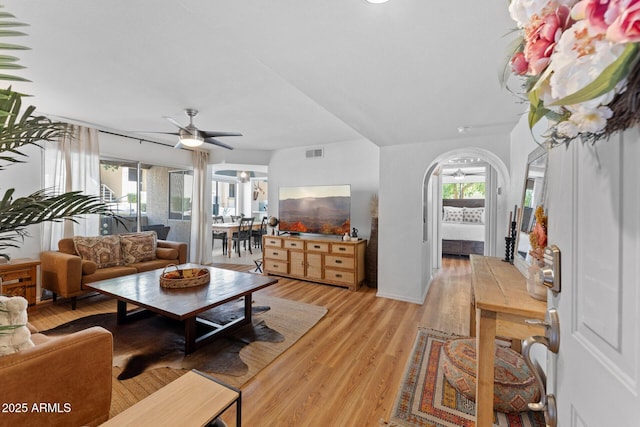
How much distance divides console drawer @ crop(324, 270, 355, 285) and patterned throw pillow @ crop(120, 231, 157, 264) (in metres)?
2.79

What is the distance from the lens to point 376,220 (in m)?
4.40

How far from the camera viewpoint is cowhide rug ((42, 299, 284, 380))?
2.14m

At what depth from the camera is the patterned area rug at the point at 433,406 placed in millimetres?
1644

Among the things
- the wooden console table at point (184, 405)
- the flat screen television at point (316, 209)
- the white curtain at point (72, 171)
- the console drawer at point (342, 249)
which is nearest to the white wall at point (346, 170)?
the flat screen television at point (316, 209)

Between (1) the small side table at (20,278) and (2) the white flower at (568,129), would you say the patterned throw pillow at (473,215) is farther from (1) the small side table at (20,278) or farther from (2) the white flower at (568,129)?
(1) the small side table at (20,278)

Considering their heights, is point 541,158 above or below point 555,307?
above

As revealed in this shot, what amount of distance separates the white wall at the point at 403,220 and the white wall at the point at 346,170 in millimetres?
760

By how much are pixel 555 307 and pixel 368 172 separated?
155 inches

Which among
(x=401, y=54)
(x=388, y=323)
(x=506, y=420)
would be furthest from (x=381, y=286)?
(x=401, y=54)

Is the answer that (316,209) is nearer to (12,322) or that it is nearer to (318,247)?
(318,247)

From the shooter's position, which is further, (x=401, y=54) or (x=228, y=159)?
(x=228, y=159)

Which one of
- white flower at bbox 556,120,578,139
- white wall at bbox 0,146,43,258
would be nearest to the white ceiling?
white wall at bbox 0,146,43,258

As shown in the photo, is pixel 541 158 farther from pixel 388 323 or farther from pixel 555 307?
pixel 388 323

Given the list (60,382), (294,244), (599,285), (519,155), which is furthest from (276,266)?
(599,285)
